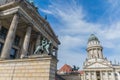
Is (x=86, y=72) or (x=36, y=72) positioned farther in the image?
(x=86, y=72)

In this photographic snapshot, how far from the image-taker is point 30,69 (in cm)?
1271

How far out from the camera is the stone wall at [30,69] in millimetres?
11859

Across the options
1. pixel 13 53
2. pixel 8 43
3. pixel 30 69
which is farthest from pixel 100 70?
pixel 30 69

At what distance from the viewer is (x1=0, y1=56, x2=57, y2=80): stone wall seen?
11.9 meters

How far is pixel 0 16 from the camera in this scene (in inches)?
825

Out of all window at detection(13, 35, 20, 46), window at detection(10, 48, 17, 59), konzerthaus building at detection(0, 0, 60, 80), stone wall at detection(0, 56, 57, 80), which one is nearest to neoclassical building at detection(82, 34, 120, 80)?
konzerthaus building at detection(0, 0, 60, 80)

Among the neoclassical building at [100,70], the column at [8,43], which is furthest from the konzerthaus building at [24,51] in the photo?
the neoclassical building at [100,70]

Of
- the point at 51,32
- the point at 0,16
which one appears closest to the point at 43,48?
the point at 0,16

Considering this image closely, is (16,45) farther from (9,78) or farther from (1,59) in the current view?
(9,78)

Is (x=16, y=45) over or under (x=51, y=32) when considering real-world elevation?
under

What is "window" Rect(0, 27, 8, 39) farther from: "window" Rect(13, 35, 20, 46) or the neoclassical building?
the neoclassical building

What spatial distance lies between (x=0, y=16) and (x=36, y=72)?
13233 mm

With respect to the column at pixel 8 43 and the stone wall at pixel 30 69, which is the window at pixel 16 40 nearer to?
the column at pixel 8 43

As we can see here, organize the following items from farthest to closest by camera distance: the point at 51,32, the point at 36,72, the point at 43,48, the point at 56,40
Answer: the point at 56,40, the point at 51,32, the point at 43,48, the point at 36,72
